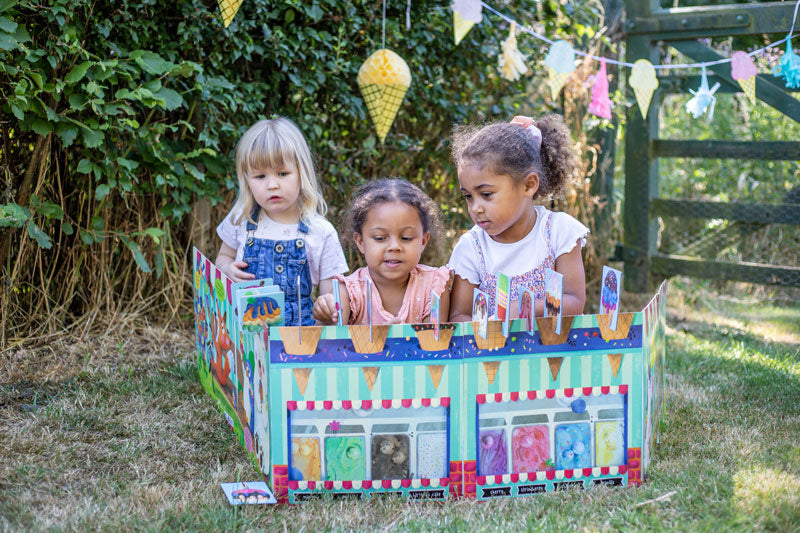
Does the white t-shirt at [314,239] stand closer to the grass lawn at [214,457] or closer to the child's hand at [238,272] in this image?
the child's hand at [238,272]

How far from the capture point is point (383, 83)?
12.3 feet

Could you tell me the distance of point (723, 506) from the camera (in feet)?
6.91

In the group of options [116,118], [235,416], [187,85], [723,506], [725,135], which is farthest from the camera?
[725,135]

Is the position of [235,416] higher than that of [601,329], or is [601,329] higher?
[601,329]

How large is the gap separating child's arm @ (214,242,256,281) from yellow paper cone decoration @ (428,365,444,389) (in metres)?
1.18

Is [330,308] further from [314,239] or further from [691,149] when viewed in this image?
[691,149]

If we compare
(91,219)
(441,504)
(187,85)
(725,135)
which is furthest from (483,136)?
(725,135)

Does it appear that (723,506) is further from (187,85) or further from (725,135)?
(725,135)

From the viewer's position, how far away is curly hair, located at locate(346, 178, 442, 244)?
9.05 feet

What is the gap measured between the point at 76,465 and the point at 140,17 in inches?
75.5

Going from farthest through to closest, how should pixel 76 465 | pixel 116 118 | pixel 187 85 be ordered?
1. pixel 187 85
2. pixel 116 118
3. pixel 76 465

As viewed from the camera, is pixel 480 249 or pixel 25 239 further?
pixel 25 239

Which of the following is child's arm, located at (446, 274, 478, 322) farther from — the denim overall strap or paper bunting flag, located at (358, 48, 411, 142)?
paper bunting flag, located at (358, 48, 411, 142)

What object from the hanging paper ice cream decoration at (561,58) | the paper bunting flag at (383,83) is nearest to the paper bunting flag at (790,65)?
the hanging paper ice cream decoration at (561,58)
